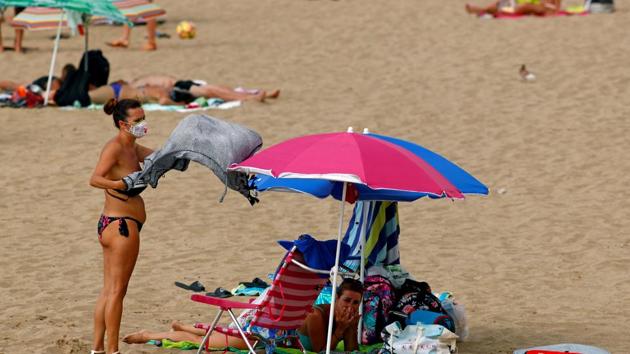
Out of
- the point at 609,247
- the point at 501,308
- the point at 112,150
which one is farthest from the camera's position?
the point at 609,247

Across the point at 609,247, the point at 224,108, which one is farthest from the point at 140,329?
the point at 224,108

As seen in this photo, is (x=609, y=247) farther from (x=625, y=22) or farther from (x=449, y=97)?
(x=625, y=22)

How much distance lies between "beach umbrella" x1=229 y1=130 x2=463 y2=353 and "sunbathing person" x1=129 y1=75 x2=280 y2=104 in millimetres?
8270

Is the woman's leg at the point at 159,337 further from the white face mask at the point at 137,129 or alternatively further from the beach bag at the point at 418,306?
the white face mask at the point at 137,129

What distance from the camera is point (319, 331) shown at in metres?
7.09

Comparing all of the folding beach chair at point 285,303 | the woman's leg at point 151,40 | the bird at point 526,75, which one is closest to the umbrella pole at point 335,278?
the folding beach chair at point 285,303

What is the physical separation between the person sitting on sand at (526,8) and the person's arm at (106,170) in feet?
46.2

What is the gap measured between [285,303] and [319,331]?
0.45 meters

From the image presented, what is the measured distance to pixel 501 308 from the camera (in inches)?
328

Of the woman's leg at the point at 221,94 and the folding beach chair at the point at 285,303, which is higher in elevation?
the folding beach chair at the point at 285,303

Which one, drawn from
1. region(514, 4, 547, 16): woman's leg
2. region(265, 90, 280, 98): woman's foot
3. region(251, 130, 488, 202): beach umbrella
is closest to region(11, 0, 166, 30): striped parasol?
region(265, 90, 280, 98): woman's foot

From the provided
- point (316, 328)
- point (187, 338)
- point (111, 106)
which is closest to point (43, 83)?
point (187, 338)

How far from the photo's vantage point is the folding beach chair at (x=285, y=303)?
→ 6.65 meters

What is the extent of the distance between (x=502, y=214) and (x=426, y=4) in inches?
449
